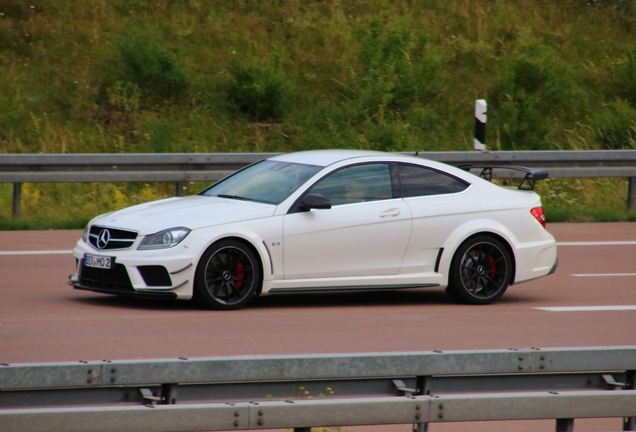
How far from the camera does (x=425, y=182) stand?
10008 mm

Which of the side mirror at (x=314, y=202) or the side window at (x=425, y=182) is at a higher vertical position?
the side window at (x=425, y=182)

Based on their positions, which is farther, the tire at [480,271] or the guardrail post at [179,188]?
the guardrail post at [179,188]

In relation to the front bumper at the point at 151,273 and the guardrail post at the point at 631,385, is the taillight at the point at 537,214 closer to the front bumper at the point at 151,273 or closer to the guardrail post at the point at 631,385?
the front bumper at the point at 151,273

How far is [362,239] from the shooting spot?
947cm

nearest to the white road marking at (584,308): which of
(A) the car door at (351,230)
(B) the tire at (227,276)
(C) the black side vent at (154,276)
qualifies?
(A) the car door at (351,230)

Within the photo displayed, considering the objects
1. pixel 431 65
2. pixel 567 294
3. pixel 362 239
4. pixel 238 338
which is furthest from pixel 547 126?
pixel 238 338

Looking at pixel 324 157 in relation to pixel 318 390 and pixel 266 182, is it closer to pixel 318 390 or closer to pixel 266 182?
pixel 266 182

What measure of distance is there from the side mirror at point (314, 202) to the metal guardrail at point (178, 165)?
6.18m

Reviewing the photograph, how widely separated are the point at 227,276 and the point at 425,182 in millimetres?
2195

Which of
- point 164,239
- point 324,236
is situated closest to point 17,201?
point 164,239

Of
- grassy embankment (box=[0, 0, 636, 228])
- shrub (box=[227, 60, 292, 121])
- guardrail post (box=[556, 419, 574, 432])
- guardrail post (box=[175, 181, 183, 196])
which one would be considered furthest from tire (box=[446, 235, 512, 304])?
shrub (box=[227, 60, 292, 121])

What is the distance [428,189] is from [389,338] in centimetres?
212

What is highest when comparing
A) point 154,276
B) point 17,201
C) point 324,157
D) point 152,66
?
point 152,66

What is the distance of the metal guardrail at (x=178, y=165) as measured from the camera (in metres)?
14.6
